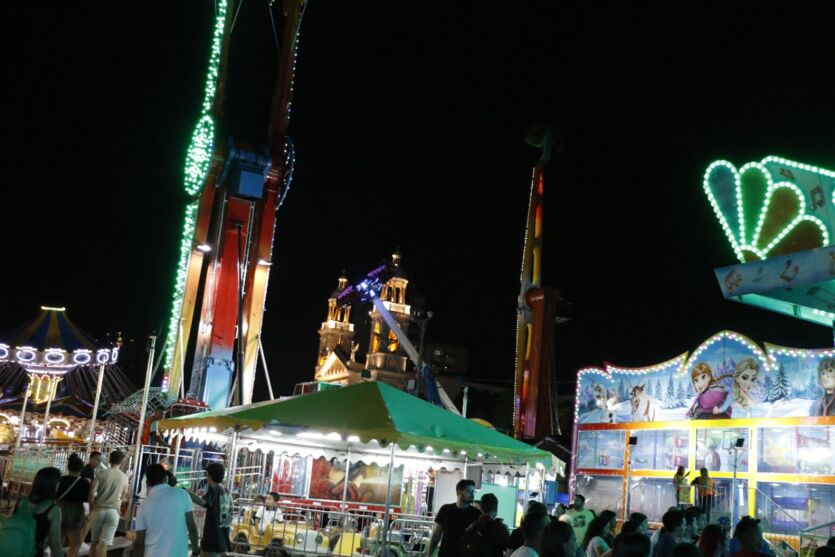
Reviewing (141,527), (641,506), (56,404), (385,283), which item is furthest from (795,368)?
(385,283)

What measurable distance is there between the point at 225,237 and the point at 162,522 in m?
21.1

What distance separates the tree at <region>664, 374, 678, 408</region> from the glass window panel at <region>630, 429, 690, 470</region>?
79 centimetres

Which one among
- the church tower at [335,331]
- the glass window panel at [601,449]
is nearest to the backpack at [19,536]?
the glass window panel at [601,449]

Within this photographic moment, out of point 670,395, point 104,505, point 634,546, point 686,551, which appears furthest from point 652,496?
point 686,551

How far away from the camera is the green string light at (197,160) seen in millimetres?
27656

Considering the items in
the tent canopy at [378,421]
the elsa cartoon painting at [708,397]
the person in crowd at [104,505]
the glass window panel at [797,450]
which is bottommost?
the person in crowd at [104,505]

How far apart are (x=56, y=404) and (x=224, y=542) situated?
3713 cm

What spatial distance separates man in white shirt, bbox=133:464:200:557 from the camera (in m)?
7.75

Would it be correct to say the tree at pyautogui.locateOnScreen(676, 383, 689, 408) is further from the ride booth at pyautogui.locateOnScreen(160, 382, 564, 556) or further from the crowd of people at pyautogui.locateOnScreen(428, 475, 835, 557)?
the crowd of people at pyautogui.locateOnScreen(428, 475, 835, 557)

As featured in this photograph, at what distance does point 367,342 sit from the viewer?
98500mm

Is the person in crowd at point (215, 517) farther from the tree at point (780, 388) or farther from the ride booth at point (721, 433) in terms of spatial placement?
the tree at point (780, 388)

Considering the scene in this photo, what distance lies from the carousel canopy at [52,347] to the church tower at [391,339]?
42824 mm

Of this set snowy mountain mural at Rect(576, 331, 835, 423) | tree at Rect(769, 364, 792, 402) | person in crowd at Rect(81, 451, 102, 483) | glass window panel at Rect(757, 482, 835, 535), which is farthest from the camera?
tree at Rect(769, 364, 792, 402)

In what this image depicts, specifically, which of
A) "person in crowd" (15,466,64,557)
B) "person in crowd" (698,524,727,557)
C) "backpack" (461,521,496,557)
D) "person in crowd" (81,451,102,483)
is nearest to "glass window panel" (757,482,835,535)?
"person in crowd" (698,524,727,557)
